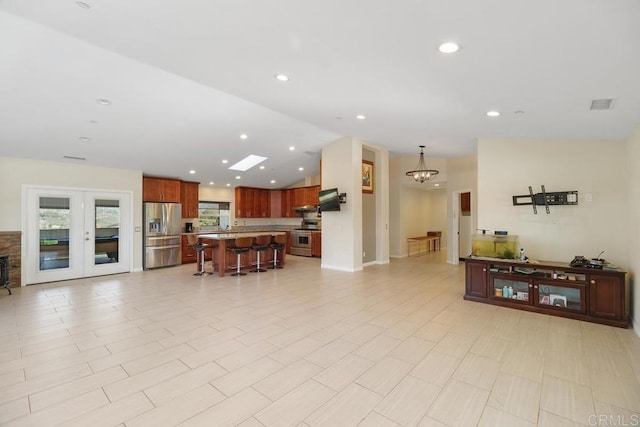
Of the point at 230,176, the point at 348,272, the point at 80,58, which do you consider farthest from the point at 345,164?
the point at 80,58

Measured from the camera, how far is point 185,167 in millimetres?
7703

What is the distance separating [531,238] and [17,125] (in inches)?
327

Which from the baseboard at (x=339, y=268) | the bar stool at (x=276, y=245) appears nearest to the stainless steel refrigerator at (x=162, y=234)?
the bar stool at (x=276, y=245)

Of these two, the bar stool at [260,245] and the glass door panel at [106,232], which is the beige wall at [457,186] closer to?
the bar stool at [260,245]

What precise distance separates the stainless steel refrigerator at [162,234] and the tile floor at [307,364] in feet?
8.86

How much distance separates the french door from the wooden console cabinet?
25.1ft

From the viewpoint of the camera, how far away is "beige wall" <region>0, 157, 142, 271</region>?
5668mm

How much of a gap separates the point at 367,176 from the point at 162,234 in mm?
5672

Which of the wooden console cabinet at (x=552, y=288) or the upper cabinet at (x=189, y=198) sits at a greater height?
the upper cabinet at (x=189, y=198)

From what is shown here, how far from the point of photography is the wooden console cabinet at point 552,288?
12.2 feet

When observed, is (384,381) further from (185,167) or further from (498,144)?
(185,167)

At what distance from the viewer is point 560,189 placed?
14.9 feet

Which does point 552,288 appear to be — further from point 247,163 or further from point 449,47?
point 247,163

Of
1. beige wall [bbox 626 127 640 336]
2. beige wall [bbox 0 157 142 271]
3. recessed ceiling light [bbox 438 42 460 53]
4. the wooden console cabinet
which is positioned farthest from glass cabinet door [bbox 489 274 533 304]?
beige wall [bbox 0 157 142 271]
